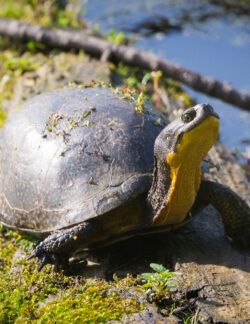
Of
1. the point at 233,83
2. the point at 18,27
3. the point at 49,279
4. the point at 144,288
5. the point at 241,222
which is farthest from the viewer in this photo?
the point at 18,27

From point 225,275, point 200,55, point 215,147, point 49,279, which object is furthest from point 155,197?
point 200,55

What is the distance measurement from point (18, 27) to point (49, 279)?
18.1 ft

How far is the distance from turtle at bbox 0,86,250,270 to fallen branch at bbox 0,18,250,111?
9.73ft

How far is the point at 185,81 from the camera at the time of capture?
645 cm

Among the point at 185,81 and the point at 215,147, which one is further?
the point at 185,81

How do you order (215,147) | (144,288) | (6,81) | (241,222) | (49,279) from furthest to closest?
(6,81) < (215,147) < (241,222) < (49,279) < (144,288)

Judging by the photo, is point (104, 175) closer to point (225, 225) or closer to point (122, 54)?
point (225, 225)

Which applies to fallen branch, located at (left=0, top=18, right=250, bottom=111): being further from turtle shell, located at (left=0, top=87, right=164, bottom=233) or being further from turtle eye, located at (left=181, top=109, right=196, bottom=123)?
turtle eye, located at (left=181, top=109, right=196, bottom=123)

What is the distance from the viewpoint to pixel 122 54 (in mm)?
6797

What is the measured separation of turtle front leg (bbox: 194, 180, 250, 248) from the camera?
3.39m

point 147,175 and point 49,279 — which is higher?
point 147,175

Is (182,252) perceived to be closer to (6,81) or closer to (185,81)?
(185,81)

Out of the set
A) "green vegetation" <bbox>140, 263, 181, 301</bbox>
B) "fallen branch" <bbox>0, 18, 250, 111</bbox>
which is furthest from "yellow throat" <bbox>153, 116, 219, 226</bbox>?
"fallen branch" <bbox>0, 18, 250, 111</bbox>

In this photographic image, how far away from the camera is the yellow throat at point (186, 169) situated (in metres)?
2.79
